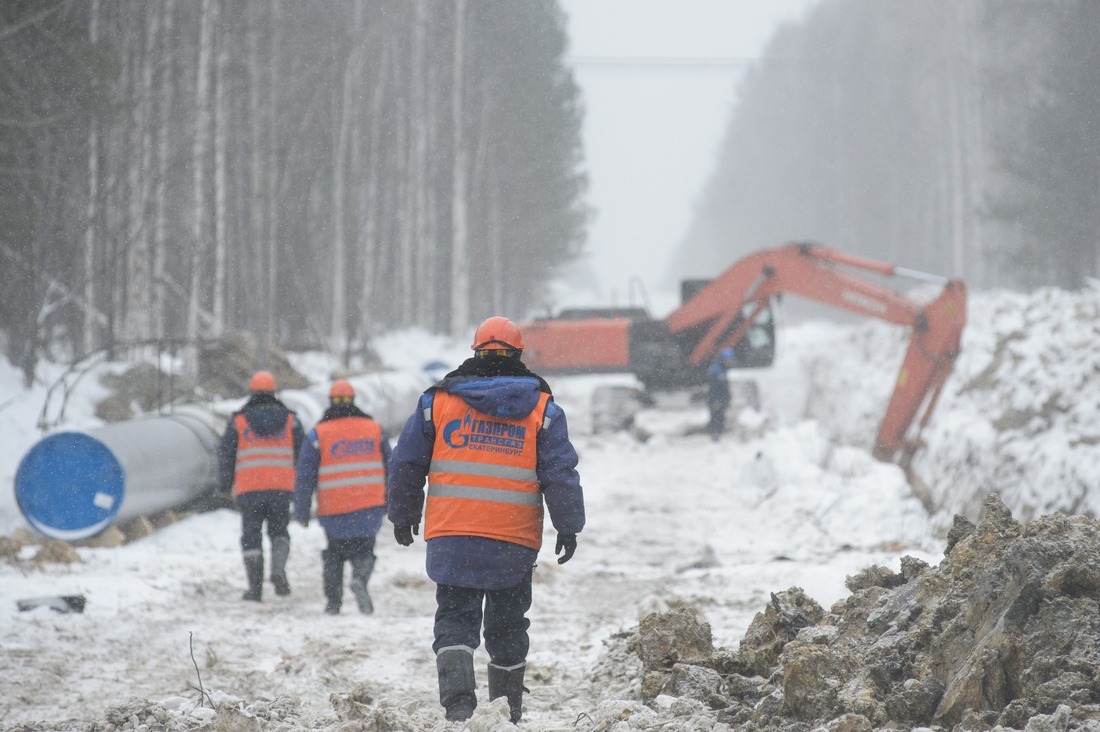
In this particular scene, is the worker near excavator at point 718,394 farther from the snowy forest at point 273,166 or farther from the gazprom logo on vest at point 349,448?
the gazprom logo on vest at point 349,448

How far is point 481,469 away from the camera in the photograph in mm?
4660

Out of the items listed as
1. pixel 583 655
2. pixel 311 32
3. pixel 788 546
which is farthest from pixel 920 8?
pixel 583 655

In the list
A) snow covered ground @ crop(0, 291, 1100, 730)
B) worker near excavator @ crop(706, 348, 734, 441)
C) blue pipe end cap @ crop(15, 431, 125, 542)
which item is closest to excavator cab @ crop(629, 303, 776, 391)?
worker near excavator @ crop(706, 348, 734, 441)

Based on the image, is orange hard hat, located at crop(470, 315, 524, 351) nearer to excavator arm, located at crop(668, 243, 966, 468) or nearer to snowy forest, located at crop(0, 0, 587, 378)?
snowy forest, located at crop(0, 0, 587, 378)

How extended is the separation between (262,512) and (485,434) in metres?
4.17

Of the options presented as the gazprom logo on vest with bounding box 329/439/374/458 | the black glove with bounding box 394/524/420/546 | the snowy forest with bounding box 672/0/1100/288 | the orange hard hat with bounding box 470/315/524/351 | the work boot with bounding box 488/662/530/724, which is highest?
the snowy forest with bounding box 672/0/1100/288

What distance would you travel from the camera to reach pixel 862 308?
45.0ft

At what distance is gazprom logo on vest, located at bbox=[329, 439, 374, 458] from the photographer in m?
7.75

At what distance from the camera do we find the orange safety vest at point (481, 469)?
15.3ft

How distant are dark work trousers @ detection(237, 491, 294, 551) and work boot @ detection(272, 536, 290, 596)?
0.16 ft

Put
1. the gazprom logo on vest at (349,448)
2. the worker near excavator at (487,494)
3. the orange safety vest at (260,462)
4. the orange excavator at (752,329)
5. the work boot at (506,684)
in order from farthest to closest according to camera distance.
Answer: the orange excavator at (752,329) → the orange safety vest at (260,462) → the gazprom logo on vest at (349,448) → the work boot at (506,684) → the worker near excavator at (487,494)

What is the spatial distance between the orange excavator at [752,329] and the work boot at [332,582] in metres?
7.44

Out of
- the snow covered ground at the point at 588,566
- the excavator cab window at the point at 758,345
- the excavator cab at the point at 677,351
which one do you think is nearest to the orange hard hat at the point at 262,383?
the snow covered ground at the point at 588,566

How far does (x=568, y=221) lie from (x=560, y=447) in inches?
1602
